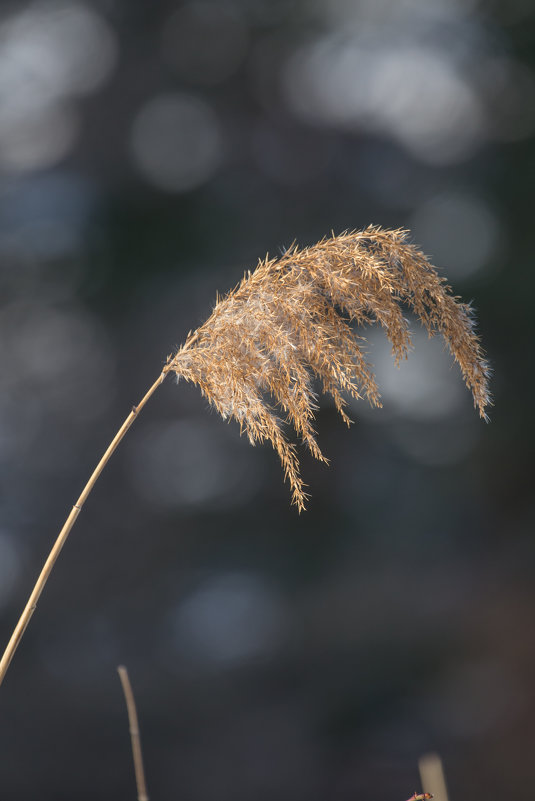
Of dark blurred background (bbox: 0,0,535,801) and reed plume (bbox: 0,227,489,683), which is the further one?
dark blurred background (bbox: 0,0,535,801)

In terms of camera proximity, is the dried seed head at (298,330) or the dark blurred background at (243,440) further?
the dark blurred background at (243,440)

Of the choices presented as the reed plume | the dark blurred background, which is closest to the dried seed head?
the reed plume

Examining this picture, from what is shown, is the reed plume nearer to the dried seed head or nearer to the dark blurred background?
the dried seed head

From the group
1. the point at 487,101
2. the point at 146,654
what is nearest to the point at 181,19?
the point at 487,101

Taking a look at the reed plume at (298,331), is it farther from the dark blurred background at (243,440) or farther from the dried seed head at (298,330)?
the dark blurred background at (243,440)

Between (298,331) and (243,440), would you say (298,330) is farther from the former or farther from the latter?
(243,440)

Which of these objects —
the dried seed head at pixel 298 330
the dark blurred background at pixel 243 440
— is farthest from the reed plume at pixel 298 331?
the dark blurred background at pixel 243 440
